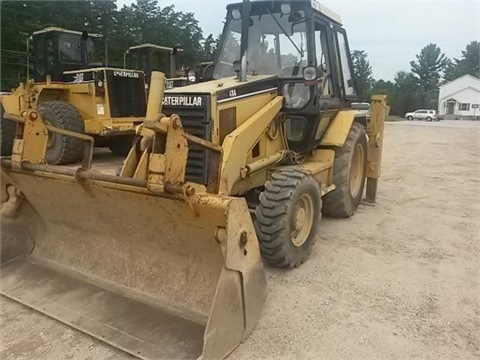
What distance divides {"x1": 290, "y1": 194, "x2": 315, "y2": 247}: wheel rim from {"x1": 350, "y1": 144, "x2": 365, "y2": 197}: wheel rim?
2132mm

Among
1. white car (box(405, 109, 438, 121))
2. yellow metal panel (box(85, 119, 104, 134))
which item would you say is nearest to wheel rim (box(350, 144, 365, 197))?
yellow metal panel (box(85, 119, 104, 134))

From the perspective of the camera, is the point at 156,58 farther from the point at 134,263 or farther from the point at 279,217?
the point at 134,263

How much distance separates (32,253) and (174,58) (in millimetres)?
9052

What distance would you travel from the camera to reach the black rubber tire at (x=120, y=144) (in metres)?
10.7

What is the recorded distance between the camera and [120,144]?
35.9 feet

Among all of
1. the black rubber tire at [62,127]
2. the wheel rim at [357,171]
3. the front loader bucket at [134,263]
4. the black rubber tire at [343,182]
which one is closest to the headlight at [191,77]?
the black rubber tire at [343,182]

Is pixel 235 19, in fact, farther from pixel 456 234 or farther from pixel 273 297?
pixel 456 234

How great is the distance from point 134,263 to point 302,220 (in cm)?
168

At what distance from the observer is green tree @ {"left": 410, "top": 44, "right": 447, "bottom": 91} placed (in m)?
82.9

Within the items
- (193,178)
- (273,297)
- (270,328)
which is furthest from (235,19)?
(270,328)

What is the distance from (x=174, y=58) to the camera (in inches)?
489

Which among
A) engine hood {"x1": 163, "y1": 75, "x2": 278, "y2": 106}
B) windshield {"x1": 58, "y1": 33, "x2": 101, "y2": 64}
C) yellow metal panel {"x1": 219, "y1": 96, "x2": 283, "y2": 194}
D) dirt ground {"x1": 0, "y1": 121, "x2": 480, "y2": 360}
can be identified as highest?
windshield {"x1": 58, "y1": 33, "x2": 101, "y2": 64}

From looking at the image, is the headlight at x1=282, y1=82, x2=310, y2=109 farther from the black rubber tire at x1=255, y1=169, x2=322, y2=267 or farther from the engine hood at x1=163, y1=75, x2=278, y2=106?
the black rubber tire at x1=255, y1=169, x2=322, y2=267

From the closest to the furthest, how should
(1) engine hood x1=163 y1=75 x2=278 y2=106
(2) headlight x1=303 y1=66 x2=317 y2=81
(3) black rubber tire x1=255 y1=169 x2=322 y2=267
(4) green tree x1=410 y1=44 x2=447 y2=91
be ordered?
1. (3) black rubber tire x1=255 y1=169 x2=322 y2=267
2. (1) engine hood x1=163 y1=75 x2=278 y2=106
3. (2) headlight x1=303 y1=66 x2=317 y2=81
4. (4) green tree x1=410 y1=44 x2=447 y2=91
